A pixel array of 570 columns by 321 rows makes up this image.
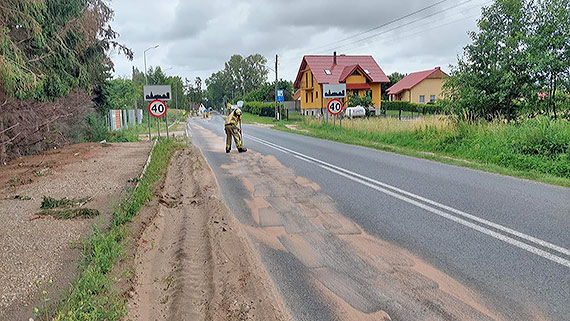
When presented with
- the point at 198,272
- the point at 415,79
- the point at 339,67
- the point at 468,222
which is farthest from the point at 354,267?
the point at 415,79

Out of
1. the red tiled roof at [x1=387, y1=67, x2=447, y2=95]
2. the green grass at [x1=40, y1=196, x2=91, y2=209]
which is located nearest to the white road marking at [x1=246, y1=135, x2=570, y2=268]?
the green grass at [x1=40, y1=196, x2=91, y2=209]

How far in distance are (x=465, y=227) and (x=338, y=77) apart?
4962 centimetres

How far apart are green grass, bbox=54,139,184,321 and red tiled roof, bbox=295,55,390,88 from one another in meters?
47.2

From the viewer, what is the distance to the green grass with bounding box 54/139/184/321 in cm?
348

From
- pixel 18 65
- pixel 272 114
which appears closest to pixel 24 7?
pixel 18 65

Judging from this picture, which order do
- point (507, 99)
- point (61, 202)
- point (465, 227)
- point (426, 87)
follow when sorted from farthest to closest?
point (426, 87), point (507, 99), point (61, 202), point (465, 227)

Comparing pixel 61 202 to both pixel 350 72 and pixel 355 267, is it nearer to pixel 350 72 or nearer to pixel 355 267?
pixel 355 267

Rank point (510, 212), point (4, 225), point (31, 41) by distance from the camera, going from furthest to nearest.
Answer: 1. point (31, 41)
2. point (510, 212)
3. point (4, 225)

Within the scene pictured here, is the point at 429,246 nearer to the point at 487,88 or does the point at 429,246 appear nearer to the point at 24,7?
the point at 24,7

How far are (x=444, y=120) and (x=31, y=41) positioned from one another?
1410 cm

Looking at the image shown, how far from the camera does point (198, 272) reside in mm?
4641

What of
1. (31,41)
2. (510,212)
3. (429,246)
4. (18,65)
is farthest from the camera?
(31,41)

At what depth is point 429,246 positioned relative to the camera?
5.15 meters

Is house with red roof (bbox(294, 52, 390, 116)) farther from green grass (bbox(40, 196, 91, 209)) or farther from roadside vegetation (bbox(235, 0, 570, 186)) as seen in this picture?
green grass (bbox(40, 196, 91, 209))
